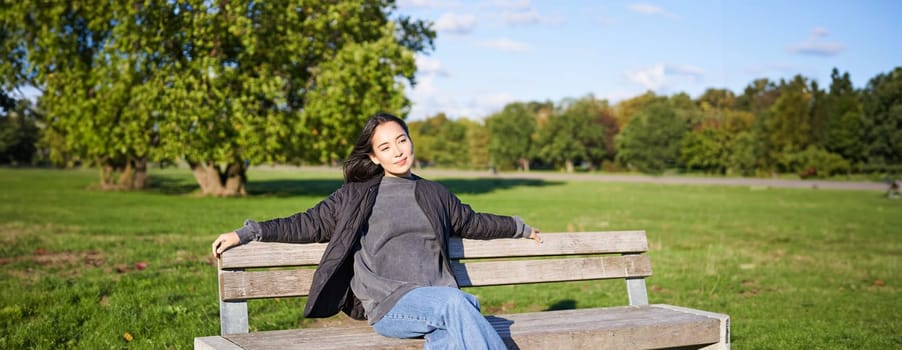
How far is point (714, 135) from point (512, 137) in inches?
995

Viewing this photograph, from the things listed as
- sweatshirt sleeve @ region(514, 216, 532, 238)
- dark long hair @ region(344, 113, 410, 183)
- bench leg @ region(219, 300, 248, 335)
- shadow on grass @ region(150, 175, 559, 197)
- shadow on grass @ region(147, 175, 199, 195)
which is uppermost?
dark long hair @ region(344, 113, 410, 183)

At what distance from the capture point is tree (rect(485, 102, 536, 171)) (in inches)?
3378

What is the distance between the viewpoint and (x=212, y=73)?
23562mm

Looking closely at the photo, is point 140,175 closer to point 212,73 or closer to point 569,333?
point 212,73

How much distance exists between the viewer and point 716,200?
28062 mm

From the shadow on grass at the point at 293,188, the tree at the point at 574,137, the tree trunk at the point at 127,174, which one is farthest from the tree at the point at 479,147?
the tree trunk at the point at 127,174

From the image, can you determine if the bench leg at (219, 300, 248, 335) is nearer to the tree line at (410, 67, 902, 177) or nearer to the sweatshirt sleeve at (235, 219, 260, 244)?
the sweatshirt sleeve at (235, 219, 260, 244)

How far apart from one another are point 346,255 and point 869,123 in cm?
5862

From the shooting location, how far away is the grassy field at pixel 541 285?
20.1 ft

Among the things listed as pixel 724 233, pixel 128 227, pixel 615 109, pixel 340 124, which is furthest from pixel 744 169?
pixel 128 227

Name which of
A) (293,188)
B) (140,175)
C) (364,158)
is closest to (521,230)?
(364,158)

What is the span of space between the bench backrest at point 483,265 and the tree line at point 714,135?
5345 centimetres

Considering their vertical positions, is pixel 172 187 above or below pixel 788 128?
below

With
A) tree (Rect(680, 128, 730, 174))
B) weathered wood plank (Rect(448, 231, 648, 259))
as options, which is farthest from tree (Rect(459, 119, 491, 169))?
weathered wood plank (Rect(448, 231, 648, 259))
